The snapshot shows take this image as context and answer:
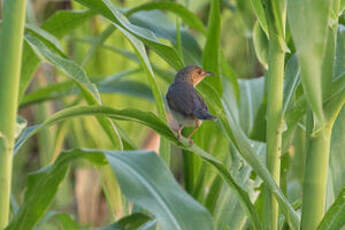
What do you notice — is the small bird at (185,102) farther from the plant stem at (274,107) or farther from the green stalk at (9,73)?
the green stalk at (9,73)

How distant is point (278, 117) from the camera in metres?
1.12

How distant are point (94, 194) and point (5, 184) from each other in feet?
9.42

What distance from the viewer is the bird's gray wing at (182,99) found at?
141 centimetres

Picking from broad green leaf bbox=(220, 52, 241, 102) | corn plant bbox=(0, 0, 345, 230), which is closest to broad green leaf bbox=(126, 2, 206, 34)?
corn plant bbox=(0, 0, 345, 230)

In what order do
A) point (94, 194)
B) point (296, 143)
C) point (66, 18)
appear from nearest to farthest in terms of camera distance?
1. point (66, 18)
2. point (296, 143)
3. point (94, 194)

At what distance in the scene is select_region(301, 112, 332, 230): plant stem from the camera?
3.50ft

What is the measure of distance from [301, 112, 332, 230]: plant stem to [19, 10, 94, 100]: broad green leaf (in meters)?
0.68

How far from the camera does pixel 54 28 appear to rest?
1599mm

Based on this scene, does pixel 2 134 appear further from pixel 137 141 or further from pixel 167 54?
pixel 137 141

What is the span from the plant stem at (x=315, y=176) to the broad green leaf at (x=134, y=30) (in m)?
0.30

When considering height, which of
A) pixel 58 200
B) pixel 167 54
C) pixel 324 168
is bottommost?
pixel 58 200

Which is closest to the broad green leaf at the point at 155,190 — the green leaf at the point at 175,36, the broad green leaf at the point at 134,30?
the broad green leaf at the point at 134,30

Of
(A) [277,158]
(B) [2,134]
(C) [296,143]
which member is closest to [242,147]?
(A) [277,158]

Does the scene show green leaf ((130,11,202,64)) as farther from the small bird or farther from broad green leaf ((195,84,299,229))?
broad green leaf ((195,84,299,229))
